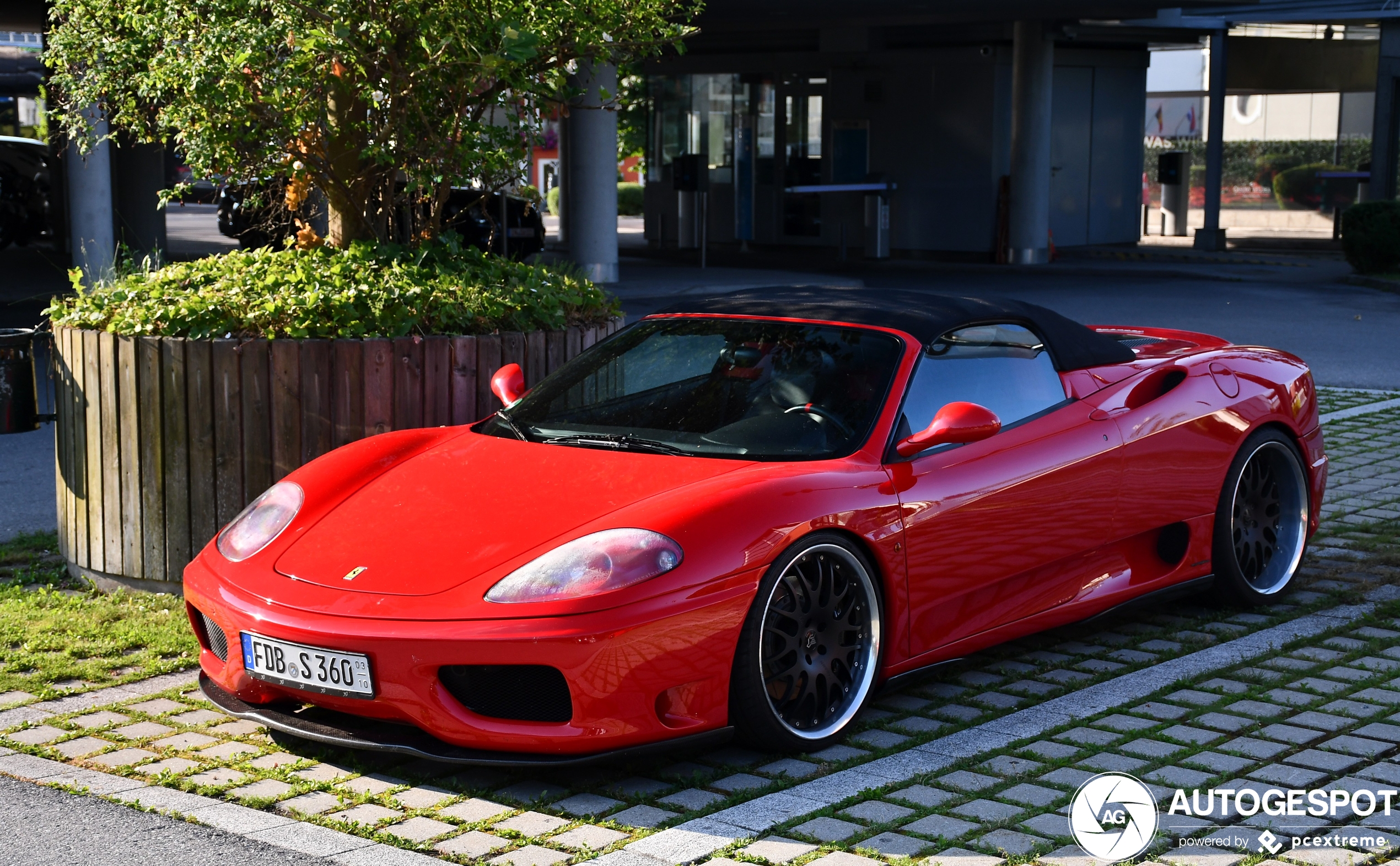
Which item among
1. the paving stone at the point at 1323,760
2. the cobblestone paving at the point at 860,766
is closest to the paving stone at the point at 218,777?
the cobblestone paving at the point at 860,766

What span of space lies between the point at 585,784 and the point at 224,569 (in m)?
1.26

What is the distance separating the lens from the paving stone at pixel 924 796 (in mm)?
4199

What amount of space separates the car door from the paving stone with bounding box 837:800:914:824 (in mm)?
804

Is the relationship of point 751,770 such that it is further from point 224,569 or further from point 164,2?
point 164,2

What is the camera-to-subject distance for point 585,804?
4.23 m

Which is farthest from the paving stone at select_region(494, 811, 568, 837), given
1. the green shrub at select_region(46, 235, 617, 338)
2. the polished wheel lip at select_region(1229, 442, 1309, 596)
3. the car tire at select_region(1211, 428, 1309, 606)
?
the polished wheel lip at select_region(1229, 442, 1309, 596)

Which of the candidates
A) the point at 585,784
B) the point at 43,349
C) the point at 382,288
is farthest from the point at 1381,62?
the point at 585,784

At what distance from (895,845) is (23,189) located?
79.6 feet

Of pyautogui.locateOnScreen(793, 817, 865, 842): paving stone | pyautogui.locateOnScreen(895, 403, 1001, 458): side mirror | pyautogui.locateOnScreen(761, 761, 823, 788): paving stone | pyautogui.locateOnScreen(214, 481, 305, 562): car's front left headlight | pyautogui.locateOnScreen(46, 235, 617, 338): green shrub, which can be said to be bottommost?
pyautogui.locateOnScreen(761, 761, 823, 788): paving stone

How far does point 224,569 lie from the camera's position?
4.75m

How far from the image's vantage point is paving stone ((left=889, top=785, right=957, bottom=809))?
165 inches

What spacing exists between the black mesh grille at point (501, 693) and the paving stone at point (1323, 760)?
2.03 m

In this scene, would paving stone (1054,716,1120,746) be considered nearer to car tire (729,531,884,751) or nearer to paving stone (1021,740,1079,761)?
paving stone (1021,740,1079,761)

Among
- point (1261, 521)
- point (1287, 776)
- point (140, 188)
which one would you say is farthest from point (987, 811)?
point (140, 188)
